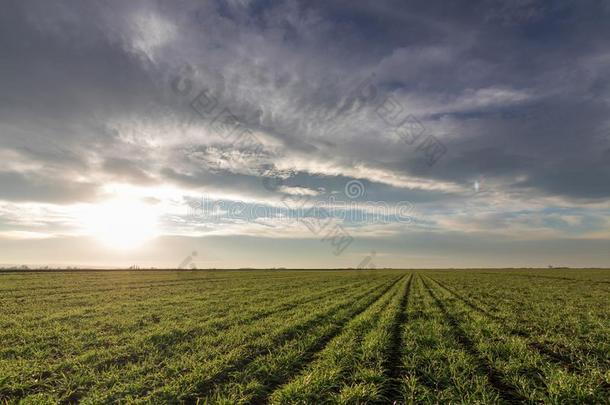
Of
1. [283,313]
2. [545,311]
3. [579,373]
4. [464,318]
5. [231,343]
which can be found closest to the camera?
[579,373]

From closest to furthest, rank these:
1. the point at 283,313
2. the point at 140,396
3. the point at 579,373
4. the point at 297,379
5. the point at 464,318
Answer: the point at 140,396, the point at 297,379, the point at 579,373, the point at 464,318, the point at 283,313

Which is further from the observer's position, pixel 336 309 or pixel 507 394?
pixel 336 309

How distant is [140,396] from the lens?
23.0 feet

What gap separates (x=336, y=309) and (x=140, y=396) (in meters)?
13.8

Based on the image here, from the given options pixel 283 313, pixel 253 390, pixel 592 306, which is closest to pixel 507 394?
pixel 253 390

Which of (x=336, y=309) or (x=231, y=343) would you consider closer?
(x=231, y=343)

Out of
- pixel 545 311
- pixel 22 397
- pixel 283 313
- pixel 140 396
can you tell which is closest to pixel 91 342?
pixel 22 397

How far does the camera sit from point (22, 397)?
7.12 metres

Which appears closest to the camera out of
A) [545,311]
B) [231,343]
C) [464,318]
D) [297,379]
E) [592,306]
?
[297,379]

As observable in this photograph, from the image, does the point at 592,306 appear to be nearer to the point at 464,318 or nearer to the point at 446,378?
the point at 464,318

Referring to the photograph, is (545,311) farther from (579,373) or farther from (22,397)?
(22,397)

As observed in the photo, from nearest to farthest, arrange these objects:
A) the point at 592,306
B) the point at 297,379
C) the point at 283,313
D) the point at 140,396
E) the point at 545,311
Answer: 1. the point at 140,396
2. the point at 297,379
3. the point at 283,313
4. the point at 545,311
5. the point at 592,306

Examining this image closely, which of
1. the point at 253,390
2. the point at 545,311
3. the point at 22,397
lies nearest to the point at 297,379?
the point at 253,390

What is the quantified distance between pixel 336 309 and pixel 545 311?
1257 cm
